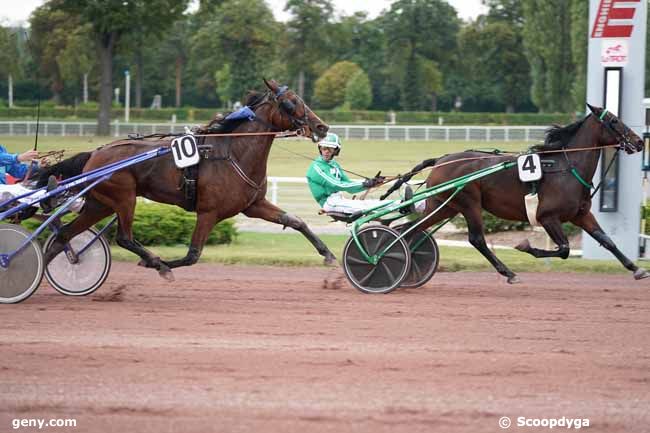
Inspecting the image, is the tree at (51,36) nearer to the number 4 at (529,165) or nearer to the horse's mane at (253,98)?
the horse's mane at (253,98)

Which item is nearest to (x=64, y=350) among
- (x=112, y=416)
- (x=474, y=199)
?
(x=112, y=416)

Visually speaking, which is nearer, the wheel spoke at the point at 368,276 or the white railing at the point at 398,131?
the wheel spoke at the point at 368,276

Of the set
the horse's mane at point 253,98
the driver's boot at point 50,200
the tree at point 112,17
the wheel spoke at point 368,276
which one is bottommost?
the wheel spoke at point 368,276

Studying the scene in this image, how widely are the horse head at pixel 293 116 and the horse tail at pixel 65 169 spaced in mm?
1639

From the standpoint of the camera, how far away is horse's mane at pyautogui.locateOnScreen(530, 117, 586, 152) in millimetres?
8273

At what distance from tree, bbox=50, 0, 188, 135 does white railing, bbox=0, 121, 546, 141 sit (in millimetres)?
1846

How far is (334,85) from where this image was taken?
5059cm

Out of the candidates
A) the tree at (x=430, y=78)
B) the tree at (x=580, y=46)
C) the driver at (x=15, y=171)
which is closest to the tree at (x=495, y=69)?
the tree at (x=430, y=78)

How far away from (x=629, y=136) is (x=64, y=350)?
5.01 meters

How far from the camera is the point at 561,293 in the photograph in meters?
8.26

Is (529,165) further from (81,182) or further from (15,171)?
(15,171)

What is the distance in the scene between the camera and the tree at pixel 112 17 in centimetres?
3784

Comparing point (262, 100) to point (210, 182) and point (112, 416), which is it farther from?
point (112, 416)

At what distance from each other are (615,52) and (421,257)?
11.6 ft
